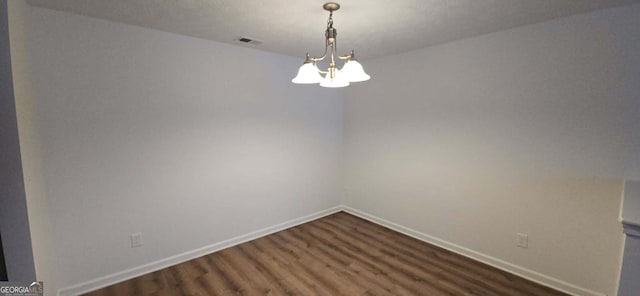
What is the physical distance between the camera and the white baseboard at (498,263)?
2279mm

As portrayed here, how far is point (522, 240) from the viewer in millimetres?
2531

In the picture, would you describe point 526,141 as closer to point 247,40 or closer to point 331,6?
point 331,6

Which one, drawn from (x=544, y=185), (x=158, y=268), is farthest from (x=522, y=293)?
(x=158, y=268)

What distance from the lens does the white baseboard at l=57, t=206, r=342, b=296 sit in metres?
2.30

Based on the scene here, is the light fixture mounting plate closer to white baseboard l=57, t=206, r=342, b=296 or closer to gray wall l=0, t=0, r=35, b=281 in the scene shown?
gray wall l=0, t=0, r=35, b=281

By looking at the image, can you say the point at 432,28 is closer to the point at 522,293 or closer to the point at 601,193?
the point at 601,193

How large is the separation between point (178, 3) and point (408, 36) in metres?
2.09

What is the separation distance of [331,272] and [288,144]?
173 centimetres

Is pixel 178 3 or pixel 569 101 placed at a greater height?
pixel 178 3

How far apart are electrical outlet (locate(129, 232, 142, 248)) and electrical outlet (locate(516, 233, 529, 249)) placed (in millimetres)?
3704

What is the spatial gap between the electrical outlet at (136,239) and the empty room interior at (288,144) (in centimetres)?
2

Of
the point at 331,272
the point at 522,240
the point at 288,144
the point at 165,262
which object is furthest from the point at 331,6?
the point at 165,262

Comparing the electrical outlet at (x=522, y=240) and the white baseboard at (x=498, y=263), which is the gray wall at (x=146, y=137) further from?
the electrical outlet at (x=522, y=240)

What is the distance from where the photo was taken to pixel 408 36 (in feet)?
8.79
